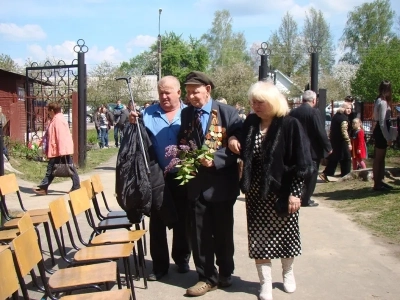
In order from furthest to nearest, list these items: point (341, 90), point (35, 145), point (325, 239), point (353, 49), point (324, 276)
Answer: point (353, 49)
point (341, 90)
point (35, 145)
point (325, 239)
point (324, 276)

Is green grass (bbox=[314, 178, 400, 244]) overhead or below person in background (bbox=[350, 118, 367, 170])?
below

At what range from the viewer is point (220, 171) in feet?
15.5

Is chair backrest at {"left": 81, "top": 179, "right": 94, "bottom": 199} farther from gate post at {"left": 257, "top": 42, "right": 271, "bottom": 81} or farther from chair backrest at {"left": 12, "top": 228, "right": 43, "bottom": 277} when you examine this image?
gate post at {"left": 257, "top": 42, "right": 271, "bottom": 81}

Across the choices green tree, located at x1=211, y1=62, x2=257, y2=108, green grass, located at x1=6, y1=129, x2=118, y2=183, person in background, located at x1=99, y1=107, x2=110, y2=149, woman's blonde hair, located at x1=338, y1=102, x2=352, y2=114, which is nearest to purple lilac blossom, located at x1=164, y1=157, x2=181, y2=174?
woman's blonde hair, located at x1=338, y1=102, x2=352, y2=114

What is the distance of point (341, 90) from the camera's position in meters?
56.2

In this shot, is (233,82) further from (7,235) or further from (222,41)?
(7,235)

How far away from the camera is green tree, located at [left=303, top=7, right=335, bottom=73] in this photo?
215 feet

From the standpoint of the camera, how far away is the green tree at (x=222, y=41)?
69.2 m

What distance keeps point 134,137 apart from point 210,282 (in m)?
1.42

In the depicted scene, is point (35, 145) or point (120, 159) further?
point (35, 145)

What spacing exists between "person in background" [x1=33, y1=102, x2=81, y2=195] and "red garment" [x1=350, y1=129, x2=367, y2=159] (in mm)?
6158

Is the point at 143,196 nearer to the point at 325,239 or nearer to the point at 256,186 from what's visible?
the point at 256,186

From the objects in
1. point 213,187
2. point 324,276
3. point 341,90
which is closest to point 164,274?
point 213,187

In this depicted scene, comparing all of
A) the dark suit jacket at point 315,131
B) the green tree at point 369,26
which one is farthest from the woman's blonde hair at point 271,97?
the green tree at point 369,26
